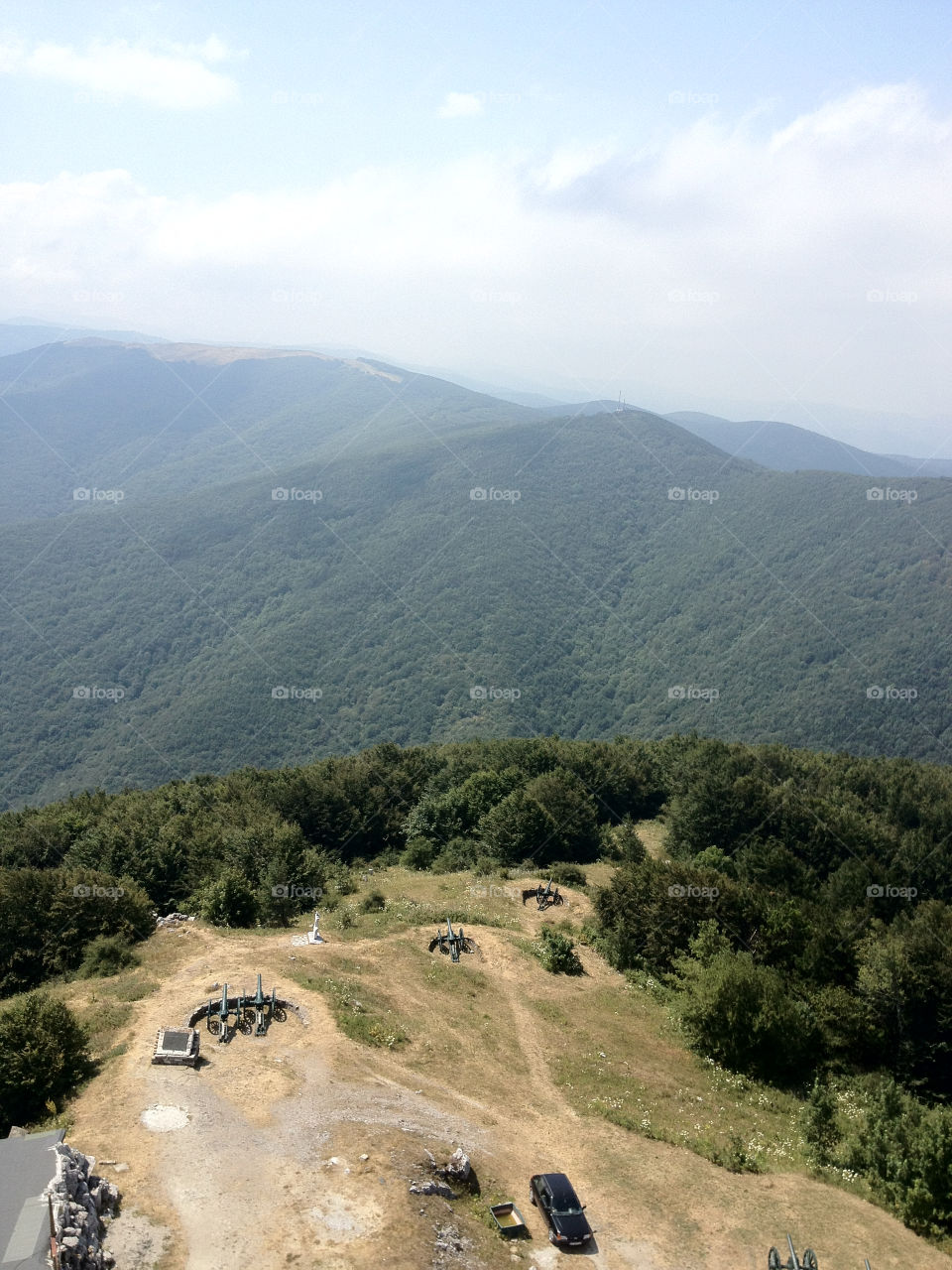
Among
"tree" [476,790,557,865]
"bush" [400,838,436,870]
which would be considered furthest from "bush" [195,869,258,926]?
"tree" [476,790,557,865]

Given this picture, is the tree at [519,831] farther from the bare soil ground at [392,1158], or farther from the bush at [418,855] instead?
the bare soil ground at [392,1158]

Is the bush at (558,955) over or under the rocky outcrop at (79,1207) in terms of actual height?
under

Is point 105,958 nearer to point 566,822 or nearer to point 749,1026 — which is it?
point 749,1026

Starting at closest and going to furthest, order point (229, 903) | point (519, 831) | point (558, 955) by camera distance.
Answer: point (558, 955) → point (229, 903) → point (519, 831)

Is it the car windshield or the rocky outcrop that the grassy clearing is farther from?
the rocky outcrop

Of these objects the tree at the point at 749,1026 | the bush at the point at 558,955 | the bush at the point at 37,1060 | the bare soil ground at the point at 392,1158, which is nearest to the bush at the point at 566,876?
the bush at the point at 558,955

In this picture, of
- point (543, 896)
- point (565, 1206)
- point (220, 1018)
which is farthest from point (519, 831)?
point (565, 1206)
